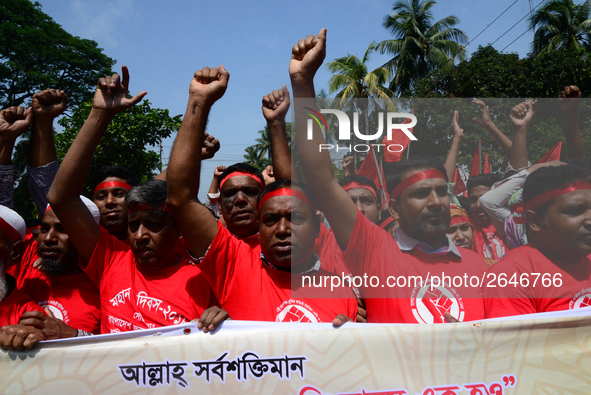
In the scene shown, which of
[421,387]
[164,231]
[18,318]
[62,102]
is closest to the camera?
[421,387]

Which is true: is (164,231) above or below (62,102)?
below

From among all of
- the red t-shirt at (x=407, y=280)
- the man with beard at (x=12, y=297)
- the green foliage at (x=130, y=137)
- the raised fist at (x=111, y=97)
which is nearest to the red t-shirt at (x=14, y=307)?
the man with beard at (x=12, y=297)

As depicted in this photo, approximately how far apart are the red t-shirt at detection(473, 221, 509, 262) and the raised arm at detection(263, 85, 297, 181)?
4.01 ft

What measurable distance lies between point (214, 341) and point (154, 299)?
473mm

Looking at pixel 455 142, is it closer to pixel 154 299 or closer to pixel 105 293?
pixel 154 299

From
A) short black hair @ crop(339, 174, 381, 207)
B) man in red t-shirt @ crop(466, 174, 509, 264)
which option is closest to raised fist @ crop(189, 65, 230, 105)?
short black hair @ crop(339, 174, 381, 207)

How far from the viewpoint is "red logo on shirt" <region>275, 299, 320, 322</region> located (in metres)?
2.37

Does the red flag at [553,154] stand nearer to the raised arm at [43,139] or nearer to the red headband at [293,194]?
the red headband at [293,194]

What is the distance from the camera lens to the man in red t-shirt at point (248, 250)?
2291 mm

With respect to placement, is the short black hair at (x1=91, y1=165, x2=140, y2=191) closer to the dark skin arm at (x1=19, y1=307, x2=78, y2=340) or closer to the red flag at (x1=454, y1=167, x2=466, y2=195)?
the dark skin arm at (x1=19, y1=307, x2=78, y2=340)

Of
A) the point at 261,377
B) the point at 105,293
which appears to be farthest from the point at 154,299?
the point at 261,377

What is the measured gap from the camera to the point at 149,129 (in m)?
12.9

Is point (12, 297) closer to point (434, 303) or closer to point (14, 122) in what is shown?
point (14, 122)

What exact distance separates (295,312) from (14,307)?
1.57 metres
